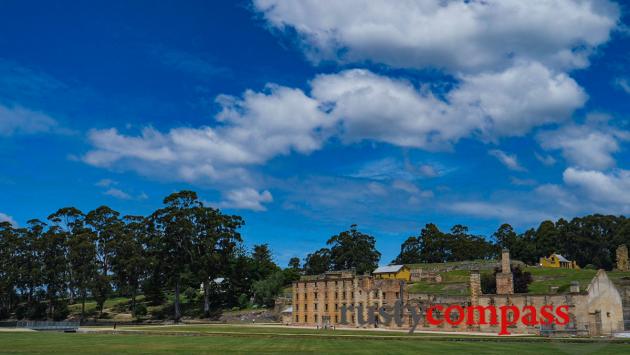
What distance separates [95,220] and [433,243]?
272 feet

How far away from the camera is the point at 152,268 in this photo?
296ft

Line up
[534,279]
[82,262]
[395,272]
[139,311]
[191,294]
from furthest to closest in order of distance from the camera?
[395,272] → [191,294] → [139,311] → [82,262] → [534,279]

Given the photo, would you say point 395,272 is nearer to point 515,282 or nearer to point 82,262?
point 515,282

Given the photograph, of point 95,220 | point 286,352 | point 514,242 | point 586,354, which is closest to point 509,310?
point 586,354

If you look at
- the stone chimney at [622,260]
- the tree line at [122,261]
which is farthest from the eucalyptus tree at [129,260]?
the stone chimney at [622,260]

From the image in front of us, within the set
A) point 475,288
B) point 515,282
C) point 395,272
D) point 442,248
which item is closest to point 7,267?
point 395,272

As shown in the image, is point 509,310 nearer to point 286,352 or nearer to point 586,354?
point 586,354

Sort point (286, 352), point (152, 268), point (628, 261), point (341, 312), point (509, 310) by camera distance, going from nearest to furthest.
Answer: point (286, 352)
point (509, 310)
point (341, 312)
point (152, 268)
point (628, 261)

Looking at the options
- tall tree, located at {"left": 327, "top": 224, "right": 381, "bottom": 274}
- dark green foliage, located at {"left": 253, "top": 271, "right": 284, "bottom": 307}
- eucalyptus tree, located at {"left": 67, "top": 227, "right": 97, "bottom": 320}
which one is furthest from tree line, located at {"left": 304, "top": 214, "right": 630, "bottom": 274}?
eucalyptus tree, located at {"left": 67, "top": 227, "right": 97, "bottom": 320}

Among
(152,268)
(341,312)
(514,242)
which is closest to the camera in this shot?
(341,312)

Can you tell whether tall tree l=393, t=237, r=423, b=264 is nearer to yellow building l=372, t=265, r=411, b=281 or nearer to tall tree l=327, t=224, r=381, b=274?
tall tree l=327, t=224, r=381, b=274

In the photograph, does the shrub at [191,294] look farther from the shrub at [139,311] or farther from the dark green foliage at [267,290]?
the dark green foliage at [267,290]

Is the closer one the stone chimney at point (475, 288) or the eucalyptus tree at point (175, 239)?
the stone chimney at point (475, 288)

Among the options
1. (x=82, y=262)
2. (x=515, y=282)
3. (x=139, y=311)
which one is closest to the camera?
(x=515, y=282)
